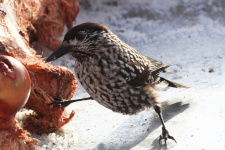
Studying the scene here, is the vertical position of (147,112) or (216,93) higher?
(216,93)

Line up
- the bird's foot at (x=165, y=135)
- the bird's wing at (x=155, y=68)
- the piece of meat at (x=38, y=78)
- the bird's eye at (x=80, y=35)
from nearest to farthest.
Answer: the bird's eye at (x=80, y=35), the piece of meat at (x=38, y=78), the bird's foot at (x=165, y=135), the bird's wing at (x=155, y=68)

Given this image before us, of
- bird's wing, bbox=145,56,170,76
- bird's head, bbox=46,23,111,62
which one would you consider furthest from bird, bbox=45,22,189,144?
bird's wing, bbox=145,56,170,76

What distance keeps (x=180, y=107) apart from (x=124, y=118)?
1.84 feet

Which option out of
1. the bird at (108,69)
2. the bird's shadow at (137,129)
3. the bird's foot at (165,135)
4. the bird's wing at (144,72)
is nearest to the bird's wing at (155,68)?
the bird's wing at (144,72)

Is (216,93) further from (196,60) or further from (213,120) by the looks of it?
(196,60)

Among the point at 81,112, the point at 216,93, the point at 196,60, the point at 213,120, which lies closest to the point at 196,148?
the point at 213,120

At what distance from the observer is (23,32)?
3244 mm

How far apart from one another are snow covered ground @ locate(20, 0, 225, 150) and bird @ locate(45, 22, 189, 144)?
0.23m

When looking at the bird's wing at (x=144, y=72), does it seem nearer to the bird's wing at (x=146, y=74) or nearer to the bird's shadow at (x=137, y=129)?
the bird's wing at (x=146, y=74)

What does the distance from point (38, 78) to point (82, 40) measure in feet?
1.59

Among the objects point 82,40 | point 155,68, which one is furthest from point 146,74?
point 82,40

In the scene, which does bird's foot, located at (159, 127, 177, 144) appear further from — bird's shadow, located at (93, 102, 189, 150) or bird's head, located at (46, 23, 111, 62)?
bird's head, located at (46, 23, 111, 62)

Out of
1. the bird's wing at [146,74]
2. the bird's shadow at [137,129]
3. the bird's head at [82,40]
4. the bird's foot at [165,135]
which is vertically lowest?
the bird's shadow at [137,129]

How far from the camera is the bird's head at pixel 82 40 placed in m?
2.77
